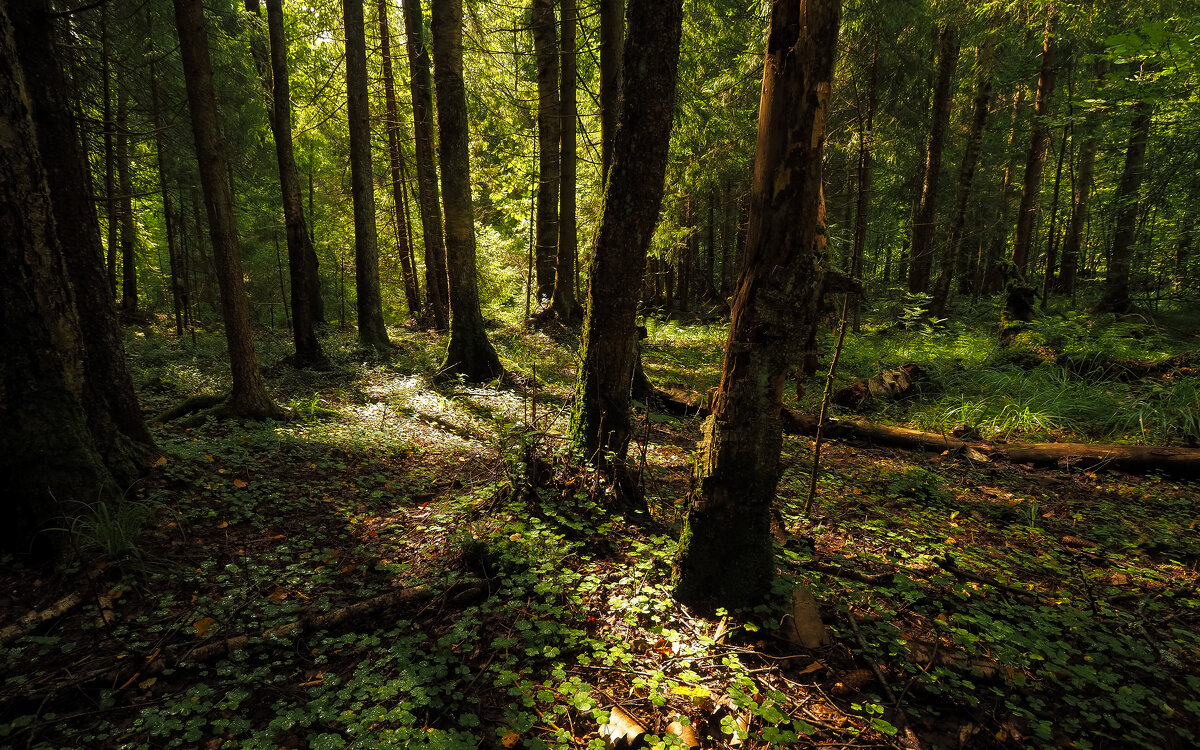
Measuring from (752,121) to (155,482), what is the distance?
1493 cm

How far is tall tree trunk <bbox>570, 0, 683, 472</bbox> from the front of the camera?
3.67 metres

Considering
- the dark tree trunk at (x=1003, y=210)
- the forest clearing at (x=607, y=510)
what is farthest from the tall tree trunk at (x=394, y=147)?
the dark tree trunk at (x=1003, y=210)

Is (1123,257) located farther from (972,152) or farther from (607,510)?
(607,510)

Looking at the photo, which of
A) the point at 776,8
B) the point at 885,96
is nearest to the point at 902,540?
the point at 776,8

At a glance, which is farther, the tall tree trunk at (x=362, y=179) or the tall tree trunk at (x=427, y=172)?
the tall tree trunk at (x=427, y=172)

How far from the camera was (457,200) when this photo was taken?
8305mm

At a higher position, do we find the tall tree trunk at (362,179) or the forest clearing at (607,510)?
the tall tree trunk at (362,179)

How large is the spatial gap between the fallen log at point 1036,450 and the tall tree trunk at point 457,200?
5748mm

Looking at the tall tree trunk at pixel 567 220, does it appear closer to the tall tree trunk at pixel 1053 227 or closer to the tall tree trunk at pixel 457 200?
the tall tree trunk at pixel 457 200

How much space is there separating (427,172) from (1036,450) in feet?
47.2

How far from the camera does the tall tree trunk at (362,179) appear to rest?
1032cm

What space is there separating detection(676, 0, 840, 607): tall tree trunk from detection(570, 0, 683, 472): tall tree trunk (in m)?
1.31

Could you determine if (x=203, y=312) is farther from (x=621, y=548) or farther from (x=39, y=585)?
(x=621, y=548)

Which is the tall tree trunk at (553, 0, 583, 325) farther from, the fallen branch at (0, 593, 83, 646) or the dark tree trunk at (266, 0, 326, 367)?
the fallen branch at (0, 593, 83, 646)
